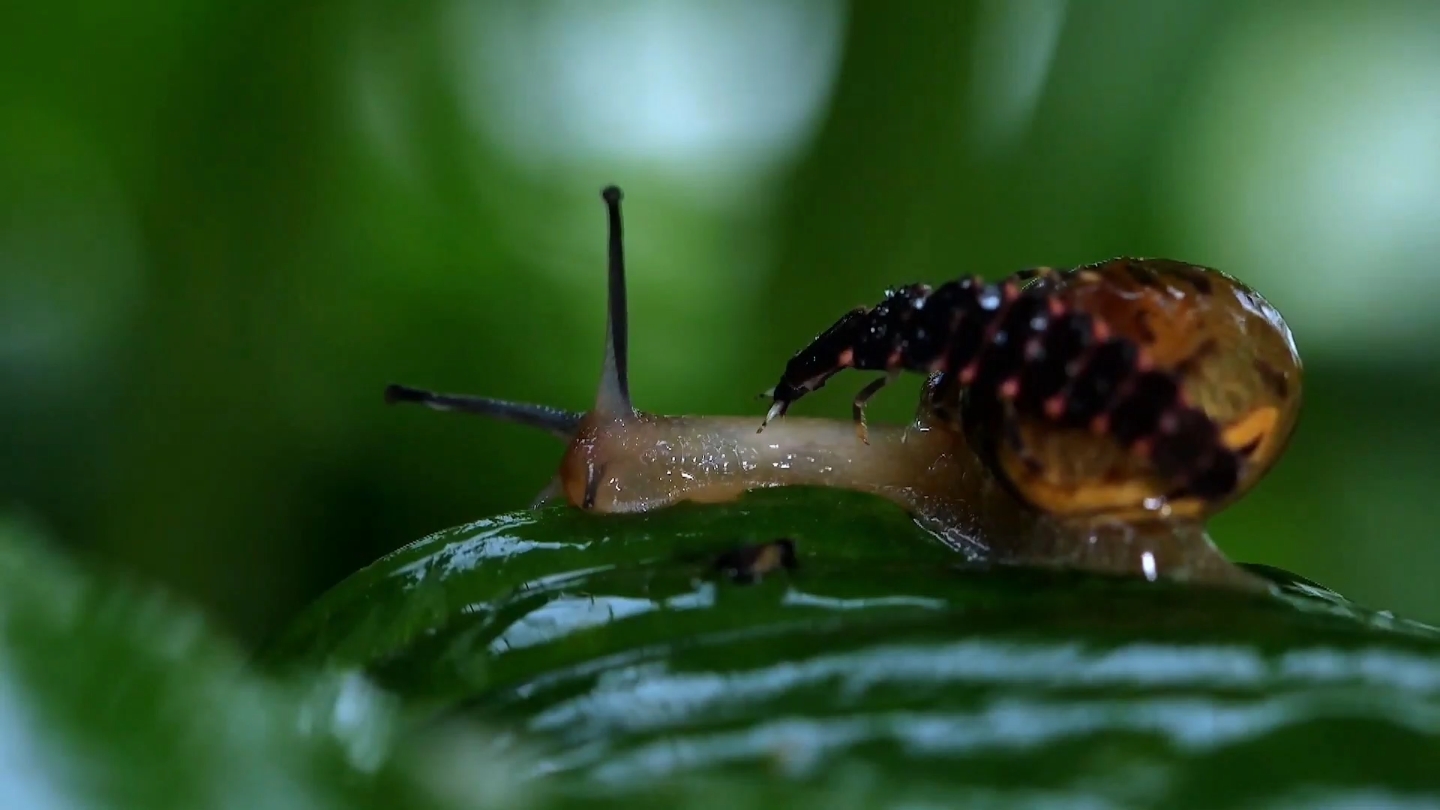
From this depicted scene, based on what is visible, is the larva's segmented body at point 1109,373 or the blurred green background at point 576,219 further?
the blurred green background at point 576,219

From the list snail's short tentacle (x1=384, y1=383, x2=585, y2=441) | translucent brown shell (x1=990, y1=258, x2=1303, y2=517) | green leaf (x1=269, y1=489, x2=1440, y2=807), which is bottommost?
green leaf (x1=269, y1=489, x2=1440, y2=807)

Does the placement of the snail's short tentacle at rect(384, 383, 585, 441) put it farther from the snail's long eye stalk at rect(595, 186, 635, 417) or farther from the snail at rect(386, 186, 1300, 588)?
the snail at rect(386, 186, 1300, 588)

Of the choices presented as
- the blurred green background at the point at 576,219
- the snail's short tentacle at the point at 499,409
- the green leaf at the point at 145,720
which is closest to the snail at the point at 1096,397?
the snail's short tentacle at the point at 499,409

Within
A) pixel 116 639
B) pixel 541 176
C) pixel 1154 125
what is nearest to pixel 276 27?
pixel 541 176

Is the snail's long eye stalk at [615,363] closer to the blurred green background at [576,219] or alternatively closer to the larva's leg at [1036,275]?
the larva's leg at [1036,275]

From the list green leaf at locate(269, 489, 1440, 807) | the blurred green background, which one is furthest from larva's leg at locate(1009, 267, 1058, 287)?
the blurred green background


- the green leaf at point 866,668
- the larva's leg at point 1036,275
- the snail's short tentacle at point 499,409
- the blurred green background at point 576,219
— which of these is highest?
the blurred green background at point 576,219
